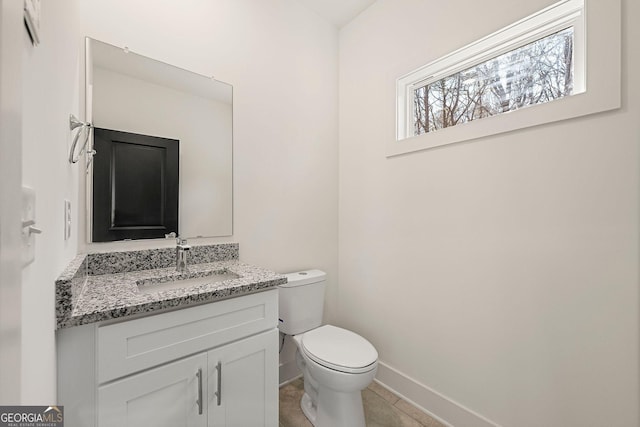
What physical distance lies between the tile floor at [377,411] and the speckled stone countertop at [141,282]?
3.00 feet

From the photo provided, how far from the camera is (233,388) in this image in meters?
1.16

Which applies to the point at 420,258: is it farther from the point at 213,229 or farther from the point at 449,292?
the point at 213,229

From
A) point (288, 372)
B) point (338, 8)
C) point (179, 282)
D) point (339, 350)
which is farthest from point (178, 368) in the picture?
point (338, 8)

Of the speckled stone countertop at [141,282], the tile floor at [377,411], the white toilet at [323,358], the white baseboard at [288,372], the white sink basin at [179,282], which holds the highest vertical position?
the speckled stone countertop at [141,282]

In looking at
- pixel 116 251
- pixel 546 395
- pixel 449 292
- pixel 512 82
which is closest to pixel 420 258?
pixel 449 292

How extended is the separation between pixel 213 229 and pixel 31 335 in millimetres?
1084

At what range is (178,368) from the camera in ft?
3.34

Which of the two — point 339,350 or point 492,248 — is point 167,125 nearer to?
point 339,350

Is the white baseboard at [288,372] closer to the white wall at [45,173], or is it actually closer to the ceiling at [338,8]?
the white wall at [45,173]

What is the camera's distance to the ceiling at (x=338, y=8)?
198cm

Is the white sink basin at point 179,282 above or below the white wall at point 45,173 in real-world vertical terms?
below

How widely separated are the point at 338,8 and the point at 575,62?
1.55 m

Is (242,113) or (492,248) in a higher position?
(242,113)

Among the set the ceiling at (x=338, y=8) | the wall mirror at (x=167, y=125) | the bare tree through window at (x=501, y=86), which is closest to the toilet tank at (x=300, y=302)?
the wall mirror at (x=167, y=125)
